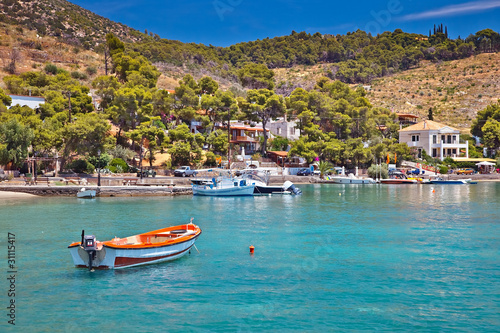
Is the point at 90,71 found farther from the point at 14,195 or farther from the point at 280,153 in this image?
the point at 14,195

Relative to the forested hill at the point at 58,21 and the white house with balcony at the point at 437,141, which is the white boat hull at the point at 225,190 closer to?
the white house with balcony at the point at 437,141

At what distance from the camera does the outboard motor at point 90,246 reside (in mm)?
18391

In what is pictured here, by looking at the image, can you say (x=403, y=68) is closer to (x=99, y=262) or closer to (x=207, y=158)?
(x=207, y=158)

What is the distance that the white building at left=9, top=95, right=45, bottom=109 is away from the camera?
65.6 meters

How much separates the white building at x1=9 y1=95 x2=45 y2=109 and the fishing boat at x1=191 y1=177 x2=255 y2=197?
30.1 meters

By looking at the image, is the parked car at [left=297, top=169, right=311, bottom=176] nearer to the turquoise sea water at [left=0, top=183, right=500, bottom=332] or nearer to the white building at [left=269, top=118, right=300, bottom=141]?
the white building at [left=269, top=118, right=300, bottom=141]

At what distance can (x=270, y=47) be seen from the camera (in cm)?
16825

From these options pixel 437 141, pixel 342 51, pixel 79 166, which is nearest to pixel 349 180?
pixel 437 141

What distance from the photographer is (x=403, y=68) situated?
152m

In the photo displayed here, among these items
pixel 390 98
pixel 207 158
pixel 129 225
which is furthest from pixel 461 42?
pixel 129 225

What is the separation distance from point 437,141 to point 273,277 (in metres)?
77.5

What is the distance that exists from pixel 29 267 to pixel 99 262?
10.6ft

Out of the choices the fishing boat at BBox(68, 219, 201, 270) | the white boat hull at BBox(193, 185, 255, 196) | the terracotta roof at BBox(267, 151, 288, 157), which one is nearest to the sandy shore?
the white boat hull at BBox(193, 185, 255, 196)

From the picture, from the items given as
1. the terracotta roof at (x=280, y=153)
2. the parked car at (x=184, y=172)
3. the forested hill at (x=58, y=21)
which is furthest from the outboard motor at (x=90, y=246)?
the forested hill at (x=58, y=21)
